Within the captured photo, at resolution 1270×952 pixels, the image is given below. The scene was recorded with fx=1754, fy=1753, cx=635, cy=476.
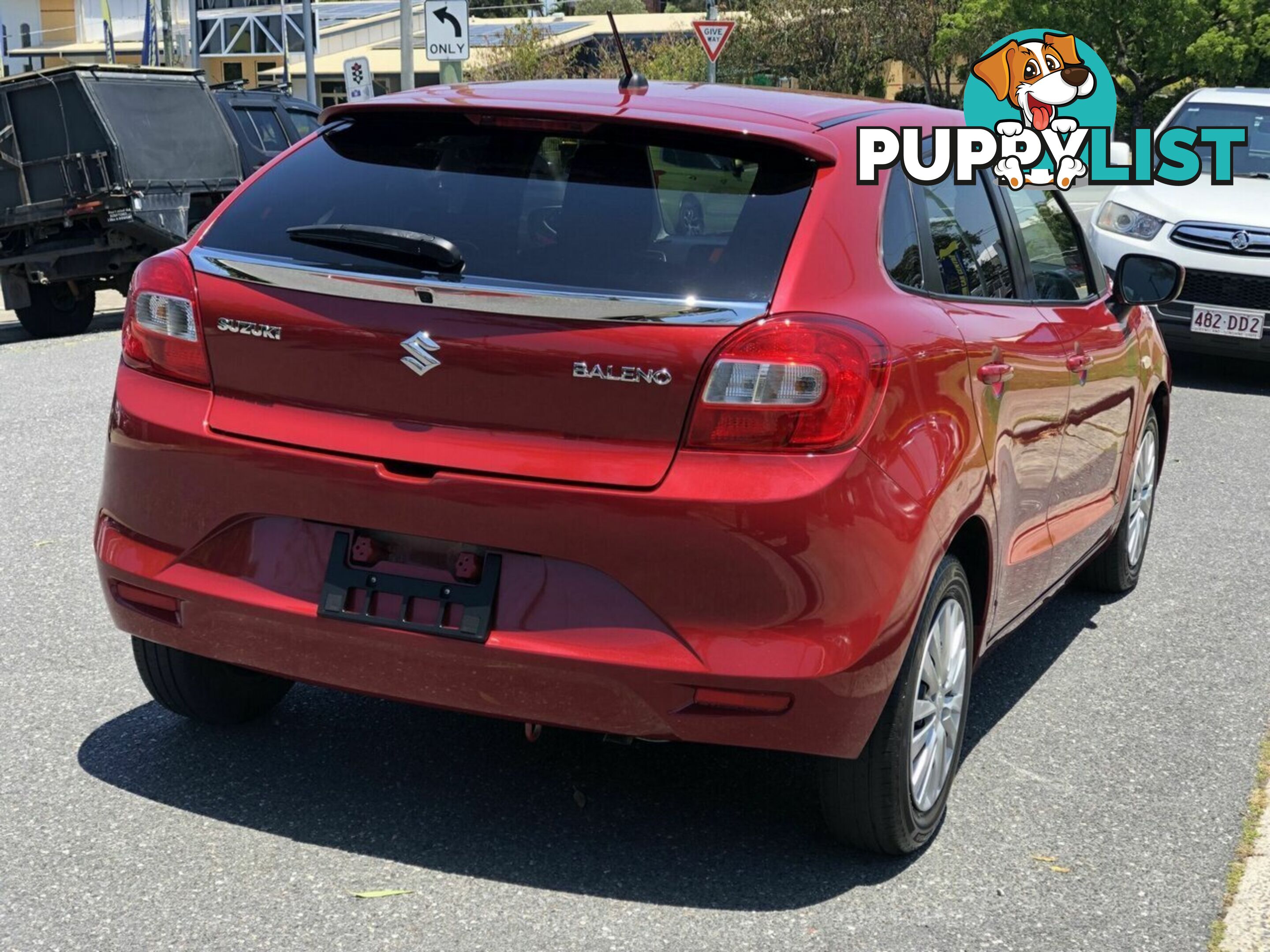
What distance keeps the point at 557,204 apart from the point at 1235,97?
38.1 feet

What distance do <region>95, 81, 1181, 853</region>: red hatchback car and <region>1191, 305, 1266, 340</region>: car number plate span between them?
790 centimetres

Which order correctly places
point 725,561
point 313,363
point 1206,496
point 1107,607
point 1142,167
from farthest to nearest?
point 1142,167 → point 1206,496 → point 1107,607 → point 313,363 → point 725,561

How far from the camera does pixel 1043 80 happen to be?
30188 millimetres

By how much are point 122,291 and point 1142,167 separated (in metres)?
9.28

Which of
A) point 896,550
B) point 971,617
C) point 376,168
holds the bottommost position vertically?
point 971,617

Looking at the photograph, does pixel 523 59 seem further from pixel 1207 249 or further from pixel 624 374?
pixel 624 374

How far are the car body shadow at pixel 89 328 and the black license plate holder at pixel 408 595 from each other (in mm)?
11507

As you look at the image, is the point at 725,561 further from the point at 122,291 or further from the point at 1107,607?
the point at 122,291

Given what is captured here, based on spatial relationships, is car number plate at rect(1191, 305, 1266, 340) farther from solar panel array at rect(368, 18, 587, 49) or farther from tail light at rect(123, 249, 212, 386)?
solar panel array at rect(368, 18, 587, 49)

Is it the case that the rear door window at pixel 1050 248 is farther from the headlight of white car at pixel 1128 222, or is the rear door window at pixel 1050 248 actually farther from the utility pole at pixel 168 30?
the utility pole at pixel 168 30

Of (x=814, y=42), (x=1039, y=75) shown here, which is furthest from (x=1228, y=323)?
(x=814, y=42)

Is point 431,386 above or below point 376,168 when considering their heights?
below

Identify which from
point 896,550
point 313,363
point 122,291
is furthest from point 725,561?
point 122,291

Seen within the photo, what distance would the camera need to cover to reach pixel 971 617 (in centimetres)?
418
